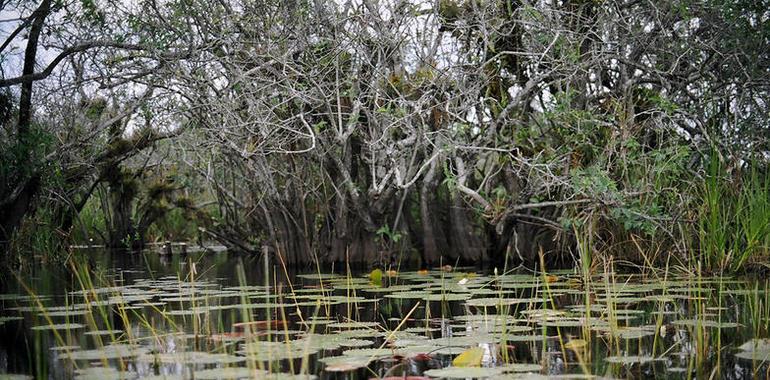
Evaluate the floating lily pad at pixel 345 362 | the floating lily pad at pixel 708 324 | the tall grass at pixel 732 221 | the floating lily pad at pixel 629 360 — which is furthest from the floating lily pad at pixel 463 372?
the tall grass at pixel 732 221

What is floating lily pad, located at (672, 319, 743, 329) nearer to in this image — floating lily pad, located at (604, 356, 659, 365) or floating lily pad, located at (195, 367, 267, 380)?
floating lily pad, located at (604, 356, 659, 365)

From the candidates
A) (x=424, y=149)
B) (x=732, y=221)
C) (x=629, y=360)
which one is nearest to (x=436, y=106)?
(x=424, y=149)

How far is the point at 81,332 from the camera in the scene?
4.48 metres

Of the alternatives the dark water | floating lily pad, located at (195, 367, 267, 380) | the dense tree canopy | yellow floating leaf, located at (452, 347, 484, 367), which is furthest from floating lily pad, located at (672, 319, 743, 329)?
the dense tree canopy

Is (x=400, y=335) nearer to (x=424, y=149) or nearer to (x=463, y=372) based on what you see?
(x=463, y=372)

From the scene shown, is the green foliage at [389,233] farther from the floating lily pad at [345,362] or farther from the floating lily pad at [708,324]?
the floating lily pad at [345,362]

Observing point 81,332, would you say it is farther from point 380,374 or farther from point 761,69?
point 761,69

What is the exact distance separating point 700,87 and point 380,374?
6823mm

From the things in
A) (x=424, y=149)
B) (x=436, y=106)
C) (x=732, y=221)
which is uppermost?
(x=436, y=106)

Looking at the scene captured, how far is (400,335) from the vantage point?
161 inches

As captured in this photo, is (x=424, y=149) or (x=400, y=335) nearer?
(x=400, y=335)

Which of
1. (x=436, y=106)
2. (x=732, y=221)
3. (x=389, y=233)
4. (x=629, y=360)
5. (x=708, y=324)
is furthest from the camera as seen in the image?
(x=389, y=233)

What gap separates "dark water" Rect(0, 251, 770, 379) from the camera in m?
3.28

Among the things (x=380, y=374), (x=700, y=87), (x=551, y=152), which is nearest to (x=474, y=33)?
(x=551, y=152)
